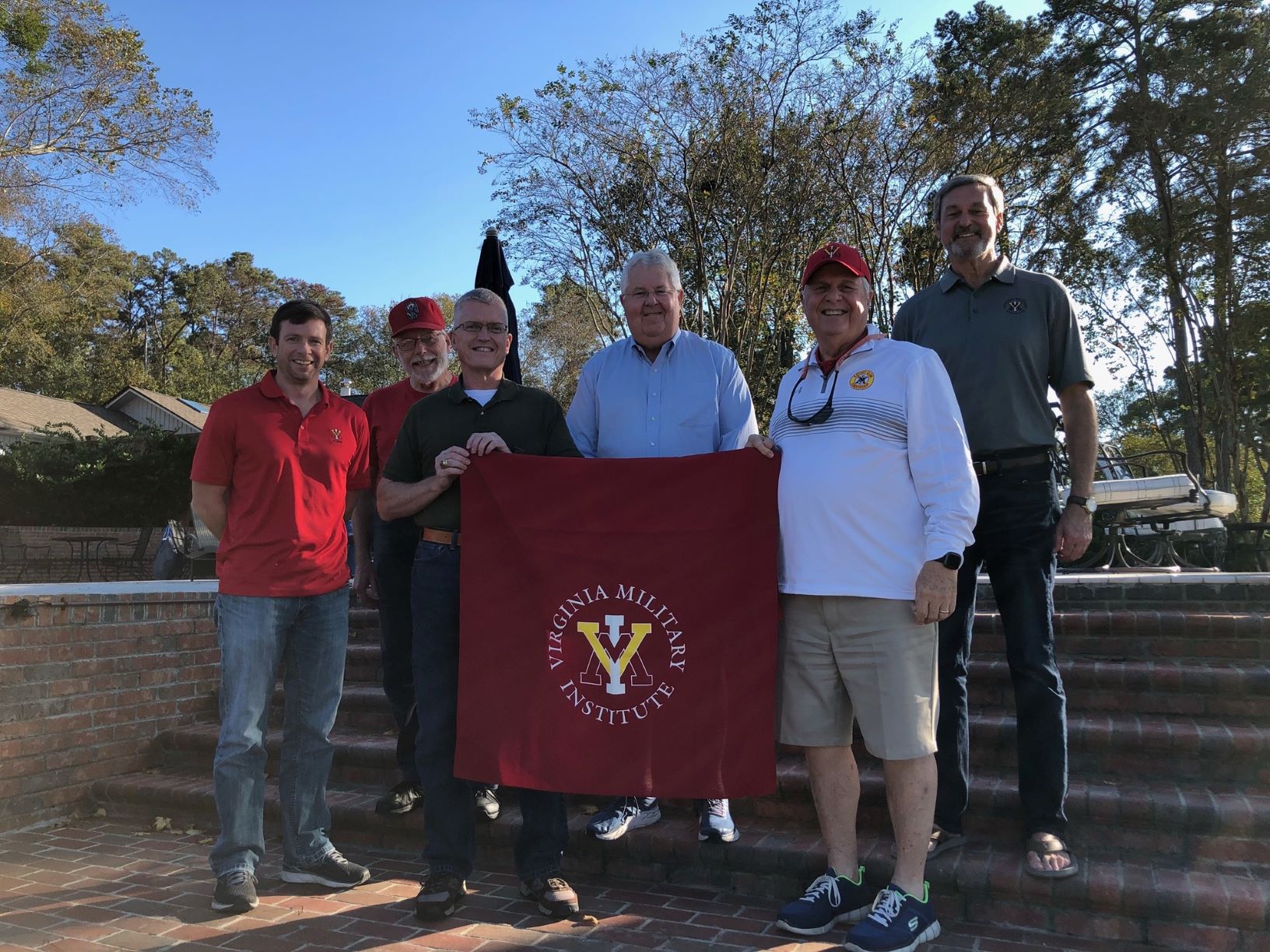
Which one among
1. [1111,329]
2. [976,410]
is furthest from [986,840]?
[1111,329]

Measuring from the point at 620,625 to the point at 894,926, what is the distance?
129 cm

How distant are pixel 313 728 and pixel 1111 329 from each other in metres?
21.9

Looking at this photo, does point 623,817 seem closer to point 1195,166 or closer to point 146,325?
point 1195,166

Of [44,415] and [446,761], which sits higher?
[44,415]

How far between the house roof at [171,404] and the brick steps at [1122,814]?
116 ft

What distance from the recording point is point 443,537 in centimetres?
339

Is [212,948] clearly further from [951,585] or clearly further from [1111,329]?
[1111,329]

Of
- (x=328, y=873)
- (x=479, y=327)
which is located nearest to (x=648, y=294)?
(x=479, y=327)

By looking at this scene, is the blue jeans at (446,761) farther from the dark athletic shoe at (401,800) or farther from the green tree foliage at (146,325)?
the green tree foliage at (146,325)

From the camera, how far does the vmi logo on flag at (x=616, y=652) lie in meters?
3.17

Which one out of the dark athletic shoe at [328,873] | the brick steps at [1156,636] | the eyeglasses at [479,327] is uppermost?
the eyeglasses at [479,327]

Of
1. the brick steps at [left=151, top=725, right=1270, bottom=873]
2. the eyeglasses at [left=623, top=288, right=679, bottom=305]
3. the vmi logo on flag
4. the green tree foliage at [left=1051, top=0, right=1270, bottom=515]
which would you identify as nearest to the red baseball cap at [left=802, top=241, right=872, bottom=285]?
the eyeglasses at [left=623, top=288, right=679, bottom=305]

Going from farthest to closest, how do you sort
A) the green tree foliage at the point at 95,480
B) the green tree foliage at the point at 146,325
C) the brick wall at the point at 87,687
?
1. the green tree foliage at the point at 146,325
2. the green tree foliage at the point at 95,480
3. the brick wall at the point at 87,687

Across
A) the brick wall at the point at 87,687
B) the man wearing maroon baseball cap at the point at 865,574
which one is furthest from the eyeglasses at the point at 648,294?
the brick wall at the point at 87,687
